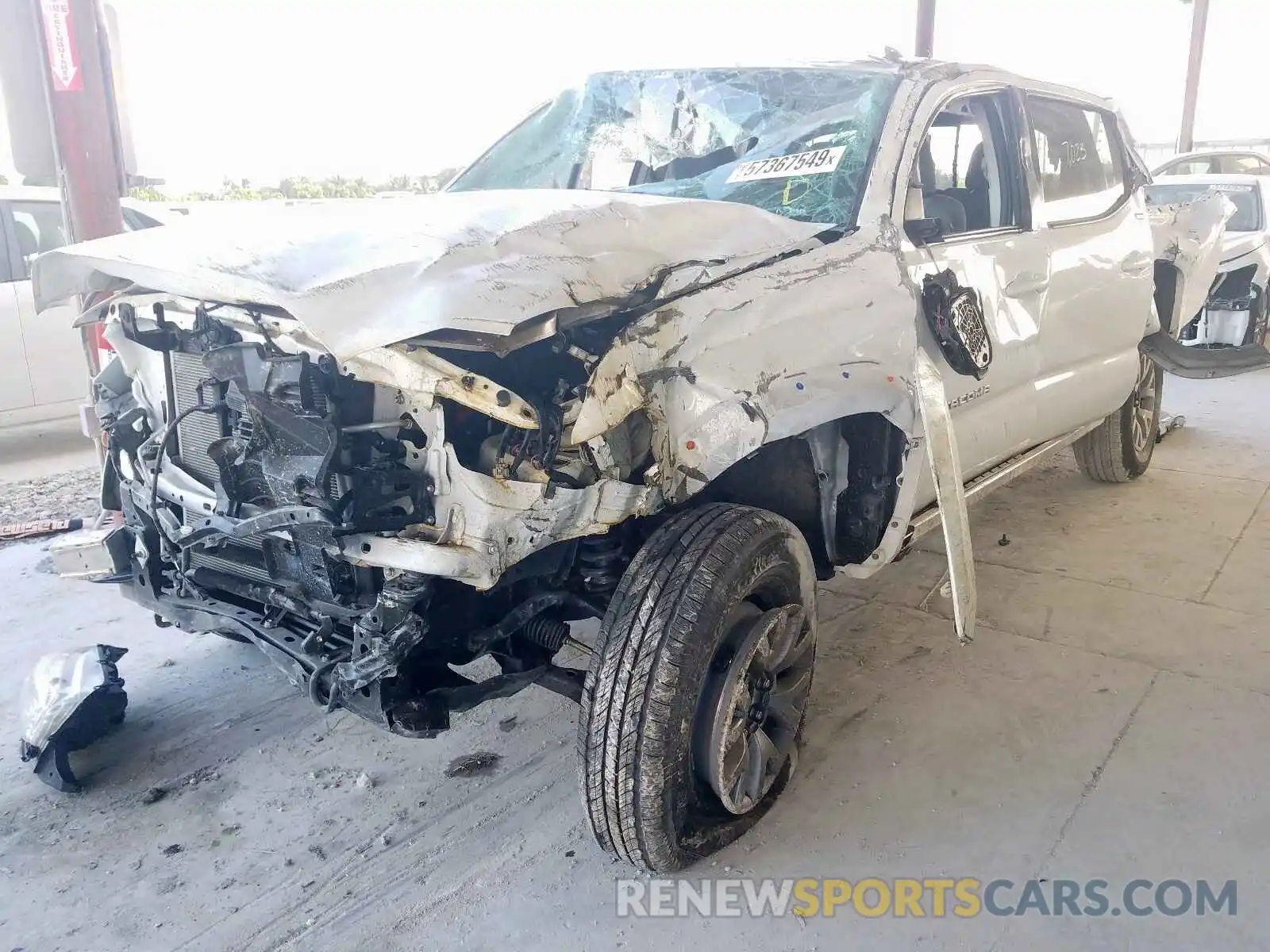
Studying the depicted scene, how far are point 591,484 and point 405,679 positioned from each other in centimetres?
62

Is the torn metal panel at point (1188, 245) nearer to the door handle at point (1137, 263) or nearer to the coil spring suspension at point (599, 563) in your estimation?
the door handle at point (1137, 263)

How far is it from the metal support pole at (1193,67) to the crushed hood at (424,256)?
19.3 metres

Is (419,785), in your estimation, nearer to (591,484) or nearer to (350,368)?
(591,484)

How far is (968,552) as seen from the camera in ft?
8.52

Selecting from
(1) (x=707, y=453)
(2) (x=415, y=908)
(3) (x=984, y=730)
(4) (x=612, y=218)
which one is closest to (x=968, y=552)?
(3) (x=984, y=730)

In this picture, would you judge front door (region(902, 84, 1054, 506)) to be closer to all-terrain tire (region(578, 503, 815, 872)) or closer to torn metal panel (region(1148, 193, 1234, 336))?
all-terrain tire (region(578, 503, 815, 872))

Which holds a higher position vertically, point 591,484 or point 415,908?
point 591,484

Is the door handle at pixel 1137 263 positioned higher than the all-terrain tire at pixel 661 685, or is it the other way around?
the door handle at pixel 1137 263

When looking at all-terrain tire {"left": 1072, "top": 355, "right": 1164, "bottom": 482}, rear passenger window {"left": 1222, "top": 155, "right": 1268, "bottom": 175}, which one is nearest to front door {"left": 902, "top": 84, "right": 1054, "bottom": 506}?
all-terrain tire {"left": 1072, "top": 355, "right": 1164, "bottom": 482}

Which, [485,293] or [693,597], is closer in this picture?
[485,293]

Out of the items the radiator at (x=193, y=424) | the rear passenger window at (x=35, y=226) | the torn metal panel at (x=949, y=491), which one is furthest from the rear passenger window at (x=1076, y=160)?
the rear passenger window at (x=35, y=226)

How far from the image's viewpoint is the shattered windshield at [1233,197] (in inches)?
337

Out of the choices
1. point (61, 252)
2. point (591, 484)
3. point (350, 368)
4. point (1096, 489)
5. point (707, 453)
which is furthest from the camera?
point (1096, 489)

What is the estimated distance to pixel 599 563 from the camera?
2.39 metres
